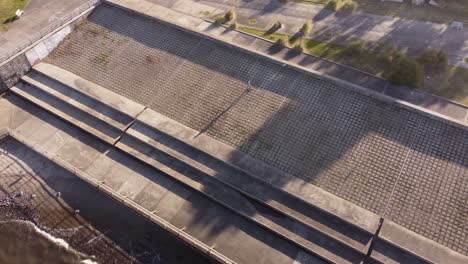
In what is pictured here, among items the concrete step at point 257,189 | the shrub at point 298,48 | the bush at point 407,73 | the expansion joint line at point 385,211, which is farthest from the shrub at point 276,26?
the expansion joint line at point 385,211

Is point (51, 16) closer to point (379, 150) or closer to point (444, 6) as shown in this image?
point (379, 150)

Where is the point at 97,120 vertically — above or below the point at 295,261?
above

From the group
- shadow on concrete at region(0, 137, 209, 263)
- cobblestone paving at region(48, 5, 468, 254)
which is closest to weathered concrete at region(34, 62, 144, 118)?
cobblestone paving at region(48, 5, 468, 254)

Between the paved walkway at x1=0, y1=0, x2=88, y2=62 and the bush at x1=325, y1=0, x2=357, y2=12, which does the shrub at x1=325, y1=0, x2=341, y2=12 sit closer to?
the bush at x1=325, y1=0, x2=357, y2=12

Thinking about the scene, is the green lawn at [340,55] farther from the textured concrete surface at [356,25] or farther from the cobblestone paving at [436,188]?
the cobblestone paving at [436,188]

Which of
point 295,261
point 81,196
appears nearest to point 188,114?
point 81,196

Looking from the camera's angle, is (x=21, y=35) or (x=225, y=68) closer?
(x=225, y=68)
